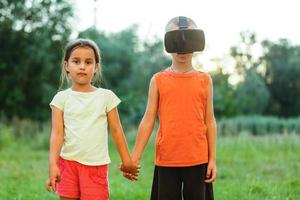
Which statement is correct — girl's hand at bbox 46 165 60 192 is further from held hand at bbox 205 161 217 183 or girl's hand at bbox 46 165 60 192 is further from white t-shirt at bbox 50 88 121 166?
held hand at bbox 205 161 217 183

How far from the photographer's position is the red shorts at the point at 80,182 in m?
3.37

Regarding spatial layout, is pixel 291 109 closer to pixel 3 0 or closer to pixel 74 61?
pixel 3 0

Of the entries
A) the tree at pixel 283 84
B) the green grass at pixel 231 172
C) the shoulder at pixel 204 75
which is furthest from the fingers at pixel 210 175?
the tree at pixel 283 84

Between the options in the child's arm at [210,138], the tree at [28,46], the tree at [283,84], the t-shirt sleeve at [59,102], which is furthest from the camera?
the tree at [283,84]

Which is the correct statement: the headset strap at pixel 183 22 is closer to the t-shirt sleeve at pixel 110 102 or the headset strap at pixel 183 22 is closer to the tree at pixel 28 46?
the t-shirt sleeve at pixel 110 102

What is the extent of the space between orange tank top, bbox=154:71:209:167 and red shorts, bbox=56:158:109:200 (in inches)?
16.5

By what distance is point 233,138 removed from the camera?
15.1 m

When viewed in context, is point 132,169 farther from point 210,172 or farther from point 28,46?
point 28,46

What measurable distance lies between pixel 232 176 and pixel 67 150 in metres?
5.54

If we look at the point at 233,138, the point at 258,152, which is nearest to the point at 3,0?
the point at 233,138

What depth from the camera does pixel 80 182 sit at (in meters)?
3.39

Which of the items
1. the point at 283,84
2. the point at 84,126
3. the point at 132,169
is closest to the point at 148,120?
the point at 132,169

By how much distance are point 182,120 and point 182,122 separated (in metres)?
0.01

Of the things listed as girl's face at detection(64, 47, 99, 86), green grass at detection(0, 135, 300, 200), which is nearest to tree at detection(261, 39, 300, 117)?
green grass at detection(0, 135, 300, 200)
